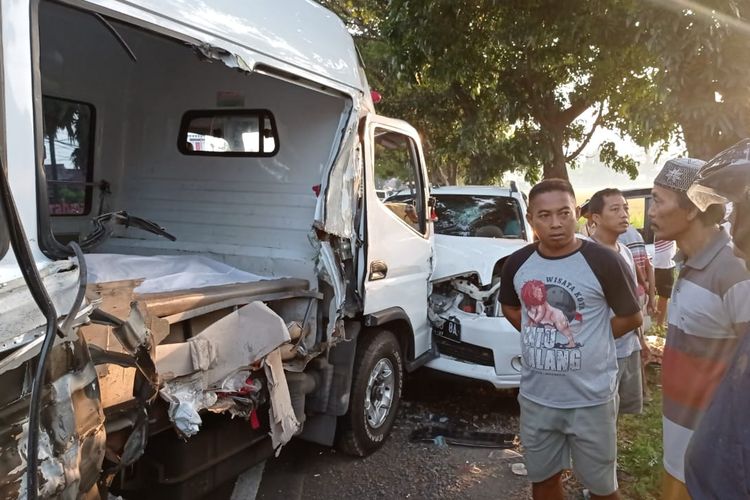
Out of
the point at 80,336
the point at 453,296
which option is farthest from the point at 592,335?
A: the point at 453,296

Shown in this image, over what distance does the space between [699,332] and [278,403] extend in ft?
6.42

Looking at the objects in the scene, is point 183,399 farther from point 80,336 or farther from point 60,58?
point 60,58

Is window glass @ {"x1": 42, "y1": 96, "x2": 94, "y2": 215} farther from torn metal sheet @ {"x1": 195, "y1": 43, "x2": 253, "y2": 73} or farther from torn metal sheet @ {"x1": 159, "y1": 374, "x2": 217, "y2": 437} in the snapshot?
torn metal sheet @ {"x1": 159, "y1": 374, "x2": 217, "y2": 437}

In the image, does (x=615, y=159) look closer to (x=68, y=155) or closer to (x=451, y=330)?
(x=451, y=330)

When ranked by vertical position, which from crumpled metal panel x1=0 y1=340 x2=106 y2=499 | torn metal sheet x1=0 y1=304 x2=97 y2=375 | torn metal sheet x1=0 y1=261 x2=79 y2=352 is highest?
torn metal sheet x1=0 y1=261 x2=79 y2=352

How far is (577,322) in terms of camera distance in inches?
95.6

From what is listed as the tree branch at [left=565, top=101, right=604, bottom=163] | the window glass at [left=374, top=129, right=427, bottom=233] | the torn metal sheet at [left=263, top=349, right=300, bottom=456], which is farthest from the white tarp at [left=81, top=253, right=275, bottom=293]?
the tree branch at [left=565, top=101, right=604, bottom=163]

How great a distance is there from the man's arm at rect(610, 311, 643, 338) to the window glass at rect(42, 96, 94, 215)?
13.0ft

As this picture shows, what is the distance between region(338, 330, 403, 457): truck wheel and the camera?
379 cm

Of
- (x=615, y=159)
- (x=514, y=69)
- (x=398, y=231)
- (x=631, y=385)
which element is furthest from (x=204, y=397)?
(x=615, y=159)

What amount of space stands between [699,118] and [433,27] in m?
3.44

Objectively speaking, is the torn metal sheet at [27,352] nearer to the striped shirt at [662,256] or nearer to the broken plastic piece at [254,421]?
the broken plastic piece at [254,421]

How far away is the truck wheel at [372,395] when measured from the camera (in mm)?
3791

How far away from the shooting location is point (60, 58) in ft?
13.4
